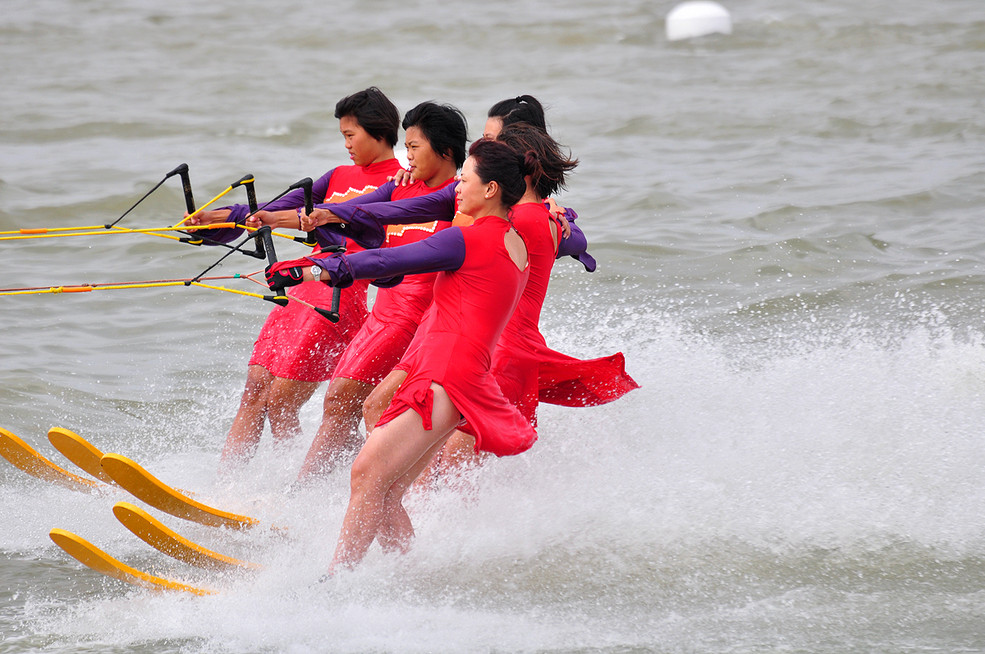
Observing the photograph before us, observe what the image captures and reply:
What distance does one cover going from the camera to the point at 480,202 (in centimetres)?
387

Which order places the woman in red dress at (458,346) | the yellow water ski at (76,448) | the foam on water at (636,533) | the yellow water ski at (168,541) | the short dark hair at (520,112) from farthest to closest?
1. the short dark hair at (520,112)
2. the yellow water ski at (76,448)
3. the yellow water ski at (168,541)
4. the foam on water at (636,533)
5. the woman in red dress at (458,346)

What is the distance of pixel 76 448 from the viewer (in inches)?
179

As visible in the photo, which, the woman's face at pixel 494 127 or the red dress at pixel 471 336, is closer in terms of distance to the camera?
the red dress at pixel 471 336

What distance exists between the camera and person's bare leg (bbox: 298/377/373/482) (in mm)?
4684

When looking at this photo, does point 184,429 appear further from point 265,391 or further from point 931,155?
point 931,155

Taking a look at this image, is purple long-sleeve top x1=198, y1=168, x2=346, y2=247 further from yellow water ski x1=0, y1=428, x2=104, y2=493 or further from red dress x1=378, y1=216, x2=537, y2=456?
yellow water ski x1=0, y1=428, x2=104, y2=493

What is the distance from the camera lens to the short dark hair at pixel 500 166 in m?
3.86

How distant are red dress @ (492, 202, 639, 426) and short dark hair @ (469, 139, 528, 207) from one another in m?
0.37

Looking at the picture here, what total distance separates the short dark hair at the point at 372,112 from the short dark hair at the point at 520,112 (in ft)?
1.56

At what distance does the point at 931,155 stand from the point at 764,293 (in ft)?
16.8

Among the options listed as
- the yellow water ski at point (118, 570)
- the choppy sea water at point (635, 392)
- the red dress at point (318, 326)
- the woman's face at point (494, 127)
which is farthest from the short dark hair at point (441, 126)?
the yellow water ski at point (118, 570)

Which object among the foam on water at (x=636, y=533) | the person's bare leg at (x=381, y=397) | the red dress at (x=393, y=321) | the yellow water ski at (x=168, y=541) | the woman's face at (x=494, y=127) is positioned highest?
the woman's face at (x=494, y=127)

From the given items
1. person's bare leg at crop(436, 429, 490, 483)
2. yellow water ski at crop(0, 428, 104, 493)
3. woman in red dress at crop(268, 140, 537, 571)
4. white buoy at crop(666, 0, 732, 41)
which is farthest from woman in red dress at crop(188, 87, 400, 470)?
white buoy at crop(666, 0, 732, 41)

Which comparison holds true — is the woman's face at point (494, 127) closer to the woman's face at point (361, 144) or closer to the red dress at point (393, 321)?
the red dress at point (393, 321)
